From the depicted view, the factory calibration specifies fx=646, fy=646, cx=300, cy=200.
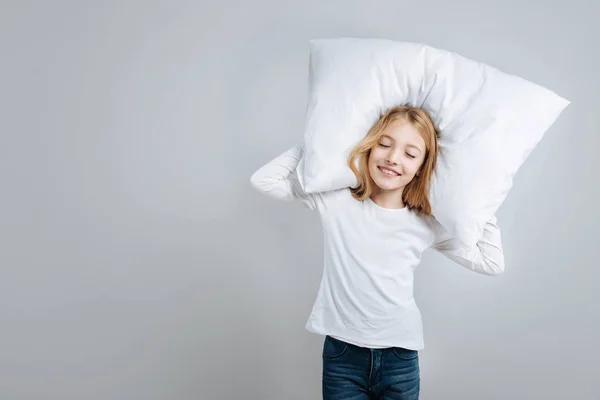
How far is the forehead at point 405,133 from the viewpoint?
1.30 m

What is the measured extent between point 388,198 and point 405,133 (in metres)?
0.16

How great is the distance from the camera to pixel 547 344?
5.93 feet

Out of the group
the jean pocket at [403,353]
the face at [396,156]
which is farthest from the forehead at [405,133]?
the jean pocket at [403,353]

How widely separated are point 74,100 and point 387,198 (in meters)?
0.98

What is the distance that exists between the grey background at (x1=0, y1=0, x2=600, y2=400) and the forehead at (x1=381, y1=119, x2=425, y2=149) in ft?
1.68

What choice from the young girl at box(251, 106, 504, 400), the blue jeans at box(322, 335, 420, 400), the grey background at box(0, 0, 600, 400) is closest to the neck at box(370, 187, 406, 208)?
the young girl at box(251, 106, 504, 400)

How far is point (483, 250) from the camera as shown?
1.40 m

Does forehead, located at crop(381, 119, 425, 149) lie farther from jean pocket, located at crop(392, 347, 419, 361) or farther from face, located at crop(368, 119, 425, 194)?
jean pocket, located at crop(392, 347, 419, 361)

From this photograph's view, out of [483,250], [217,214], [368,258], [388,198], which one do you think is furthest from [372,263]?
[217,214]

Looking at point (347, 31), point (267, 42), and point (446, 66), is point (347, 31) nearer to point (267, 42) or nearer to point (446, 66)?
point (267, 42)

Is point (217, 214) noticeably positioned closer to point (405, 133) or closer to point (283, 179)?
point (283, 179)

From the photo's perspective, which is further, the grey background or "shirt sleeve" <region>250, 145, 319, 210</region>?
the grey background

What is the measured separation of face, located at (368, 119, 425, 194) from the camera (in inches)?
51.1

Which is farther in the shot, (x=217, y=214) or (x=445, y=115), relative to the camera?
(x=217, y=214)
